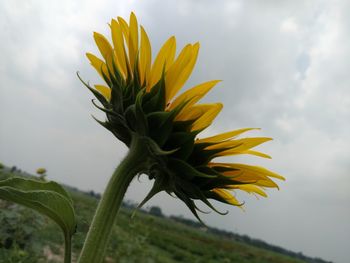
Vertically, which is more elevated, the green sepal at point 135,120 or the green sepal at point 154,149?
the green sepal at point 135,120

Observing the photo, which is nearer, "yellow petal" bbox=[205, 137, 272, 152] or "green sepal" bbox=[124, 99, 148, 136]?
"green sepal" bbox=[124, 99, 148, 136]

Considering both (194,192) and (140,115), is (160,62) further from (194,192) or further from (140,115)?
(194,192)

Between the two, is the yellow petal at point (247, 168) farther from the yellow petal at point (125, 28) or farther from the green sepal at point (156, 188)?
the yellow petal at point (125, 28)

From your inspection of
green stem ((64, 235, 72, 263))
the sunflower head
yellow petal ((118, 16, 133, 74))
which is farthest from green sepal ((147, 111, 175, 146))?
green stem ((64, 235, 72, 263))

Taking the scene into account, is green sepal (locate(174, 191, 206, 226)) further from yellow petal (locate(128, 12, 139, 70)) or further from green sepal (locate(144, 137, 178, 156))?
yellow petal (locate(128, 12, 139, 70))

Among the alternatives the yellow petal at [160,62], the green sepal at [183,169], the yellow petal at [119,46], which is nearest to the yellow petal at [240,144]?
the green sepal at [183,169]

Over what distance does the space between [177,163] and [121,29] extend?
17.2 inches

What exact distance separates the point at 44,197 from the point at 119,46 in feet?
1.68

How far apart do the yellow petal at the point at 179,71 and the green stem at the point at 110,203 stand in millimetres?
172

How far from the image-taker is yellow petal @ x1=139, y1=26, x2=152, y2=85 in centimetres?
119

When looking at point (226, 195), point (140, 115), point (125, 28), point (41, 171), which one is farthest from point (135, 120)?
point (41, 171)

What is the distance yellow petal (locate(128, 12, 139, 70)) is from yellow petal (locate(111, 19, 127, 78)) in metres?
0.03

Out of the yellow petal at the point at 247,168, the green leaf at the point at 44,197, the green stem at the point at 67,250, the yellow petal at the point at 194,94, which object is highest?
the yellow petal at the point at 194,94

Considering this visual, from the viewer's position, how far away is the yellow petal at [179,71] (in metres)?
1.16
